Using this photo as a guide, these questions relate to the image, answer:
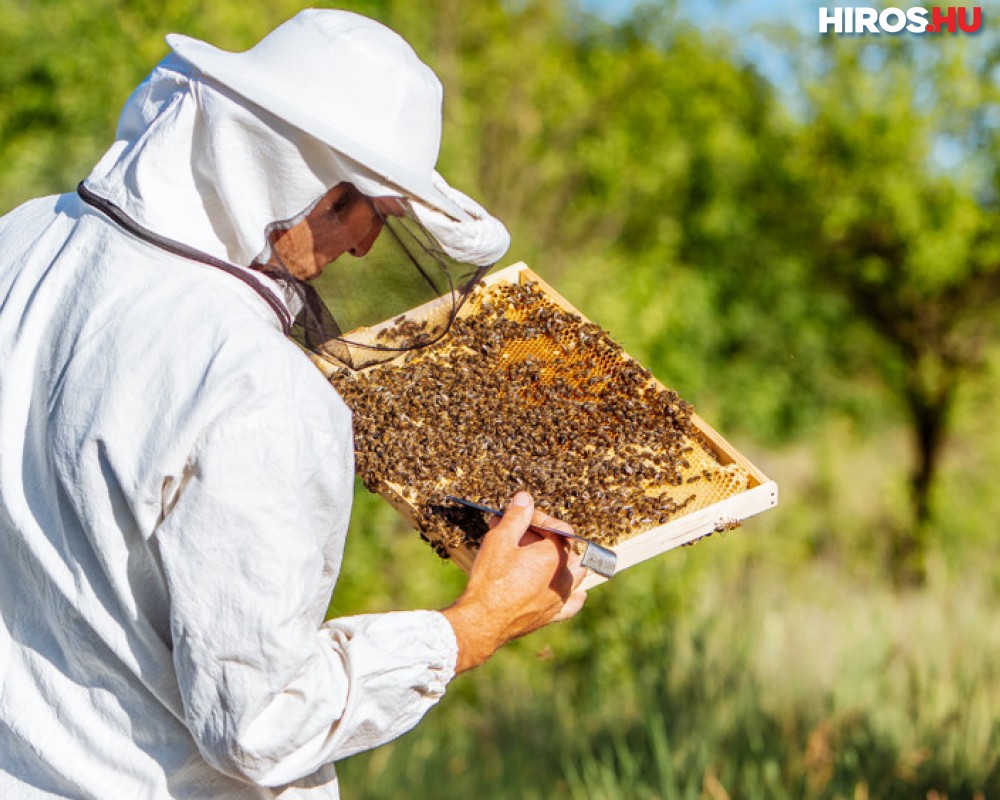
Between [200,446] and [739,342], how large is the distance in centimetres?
2009

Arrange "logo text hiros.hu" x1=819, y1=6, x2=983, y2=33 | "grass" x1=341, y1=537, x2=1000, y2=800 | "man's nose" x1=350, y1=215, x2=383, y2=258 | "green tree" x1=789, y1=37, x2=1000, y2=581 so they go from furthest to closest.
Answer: "green tree" x1=789, y1=37, x2=1000, y2=581 < "logo text hiros.hu" x1=819, y1=6, x2=983, y2=33 < "grass" x1=341, y1=537, x2=1000, y2=800 < "man's nose" x1=350, y1=215, x2=383, y2=258

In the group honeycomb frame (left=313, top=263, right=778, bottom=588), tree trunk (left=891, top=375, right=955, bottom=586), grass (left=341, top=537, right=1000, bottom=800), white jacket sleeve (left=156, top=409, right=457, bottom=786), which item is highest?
tree trunk (left=891, top=375, right=955, bottom=586)

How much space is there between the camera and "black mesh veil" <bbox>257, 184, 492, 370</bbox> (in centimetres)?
249

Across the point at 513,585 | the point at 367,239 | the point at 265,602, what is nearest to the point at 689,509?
the point at 513,585

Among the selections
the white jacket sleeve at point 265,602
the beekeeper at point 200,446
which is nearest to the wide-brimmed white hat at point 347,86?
the beekeeper at point 200,446

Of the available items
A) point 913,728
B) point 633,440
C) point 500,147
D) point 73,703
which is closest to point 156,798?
point 73,703

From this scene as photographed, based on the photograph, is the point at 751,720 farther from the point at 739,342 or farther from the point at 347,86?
the point at 739,342

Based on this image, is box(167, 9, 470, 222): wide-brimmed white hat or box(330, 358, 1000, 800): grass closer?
box(167, 9, 470, 222): wide-brimmed white hat

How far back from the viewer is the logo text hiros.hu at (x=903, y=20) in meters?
15.3

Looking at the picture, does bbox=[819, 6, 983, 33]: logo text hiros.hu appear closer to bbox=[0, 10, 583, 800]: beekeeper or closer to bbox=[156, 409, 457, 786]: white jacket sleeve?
bbox=[0, 10, 583, 800]: beekeeper

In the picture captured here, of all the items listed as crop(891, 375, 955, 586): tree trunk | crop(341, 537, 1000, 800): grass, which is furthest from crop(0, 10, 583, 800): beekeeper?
crop(891, 375, 955, 586): tree trunk

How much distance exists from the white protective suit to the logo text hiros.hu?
14.4 metres

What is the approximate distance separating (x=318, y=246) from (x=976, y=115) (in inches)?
599

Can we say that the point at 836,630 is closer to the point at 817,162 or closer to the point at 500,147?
the point at 817,162
